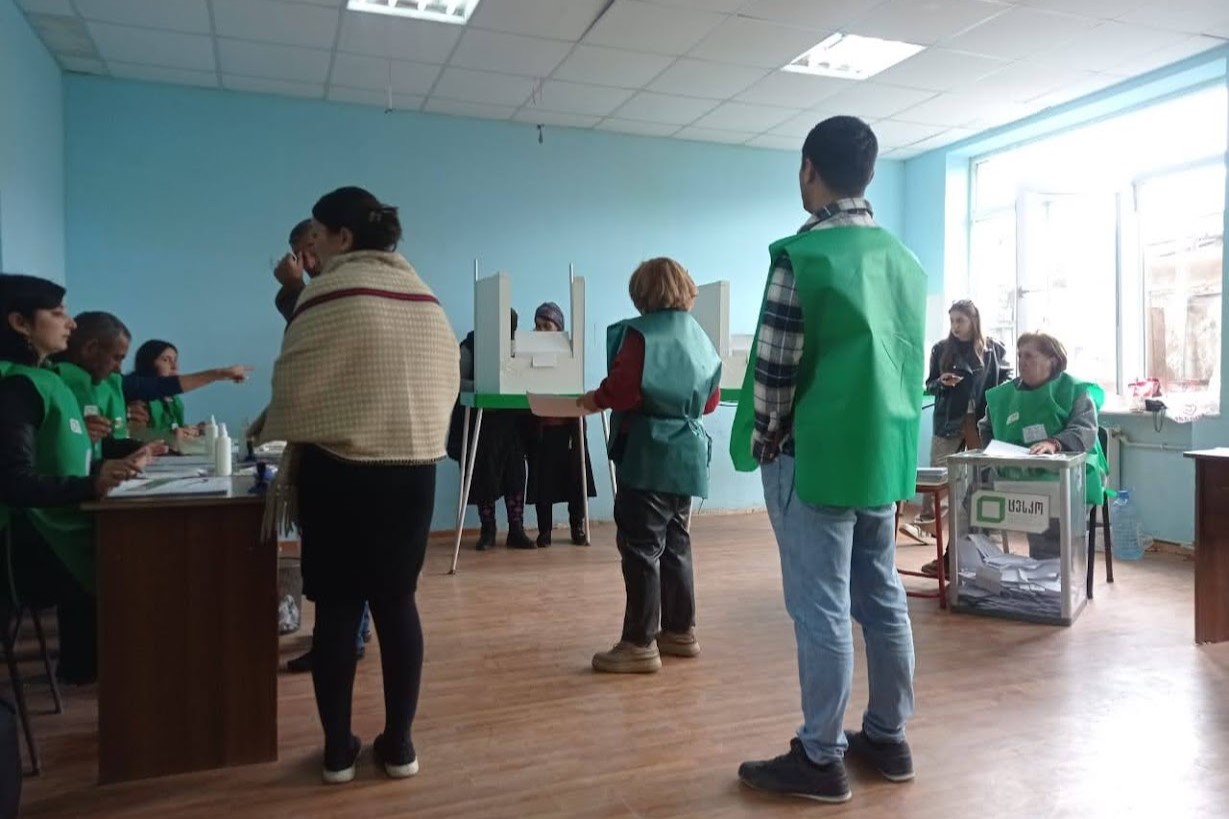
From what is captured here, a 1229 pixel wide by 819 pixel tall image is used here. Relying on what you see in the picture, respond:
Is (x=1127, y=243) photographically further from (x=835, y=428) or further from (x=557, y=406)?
(x=835, y=428)

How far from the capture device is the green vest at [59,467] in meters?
2.06

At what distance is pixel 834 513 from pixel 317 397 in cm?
109

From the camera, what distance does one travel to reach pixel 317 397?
1.81 m

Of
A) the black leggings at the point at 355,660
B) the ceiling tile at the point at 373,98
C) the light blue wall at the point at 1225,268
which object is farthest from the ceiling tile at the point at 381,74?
the light blue wall at the point at 1225,268

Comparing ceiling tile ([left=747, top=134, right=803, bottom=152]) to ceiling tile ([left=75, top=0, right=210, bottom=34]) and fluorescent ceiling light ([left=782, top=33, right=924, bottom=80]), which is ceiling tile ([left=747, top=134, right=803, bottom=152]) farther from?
ceiling tile ([left=75, top=0, right=210, bottom=34])

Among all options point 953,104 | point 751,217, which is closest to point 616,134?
point 751,217

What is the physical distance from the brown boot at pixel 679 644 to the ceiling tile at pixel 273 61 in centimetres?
340

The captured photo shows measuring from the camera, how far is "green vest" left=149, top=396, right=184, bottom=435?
352 centimetres

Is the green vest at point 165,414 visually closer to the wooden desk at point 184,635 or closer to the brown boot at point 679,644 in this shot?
the wooden desk at point 184,635

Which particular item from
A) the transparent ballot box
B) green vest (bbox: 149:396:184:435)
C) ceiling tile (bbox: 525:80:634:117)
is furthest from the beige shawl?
ceiling tile (bbox: 525:80:634:117)

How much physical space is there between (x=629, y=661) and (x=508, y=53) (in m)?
3.17

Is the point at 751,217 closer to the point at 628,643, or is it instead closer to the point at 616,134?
the point at 616,134

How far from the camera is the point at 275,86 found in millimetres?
5000

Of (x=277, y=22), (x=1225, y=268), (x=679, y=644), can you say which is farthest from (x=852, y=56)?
(x=679, y=644)
